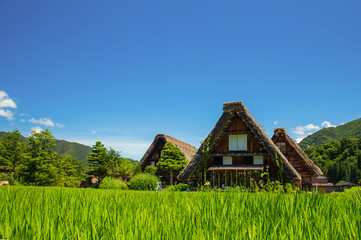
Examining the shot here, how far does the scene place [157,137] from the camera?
32688 mm

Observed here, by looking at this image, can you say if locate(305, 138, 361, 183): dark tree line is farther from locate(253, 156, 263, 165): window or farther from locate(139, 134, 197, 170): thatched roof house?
locate(253, 156, 263, 165): window

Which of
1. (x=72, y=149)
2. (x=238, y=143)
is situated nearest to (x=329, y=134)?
(x=238, y=143)

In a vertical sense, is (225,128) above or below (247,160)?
above

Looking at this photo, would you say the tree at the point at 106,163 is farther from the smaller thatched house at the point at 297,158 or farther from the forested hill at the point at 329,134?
the forested hill at the point at 329,134

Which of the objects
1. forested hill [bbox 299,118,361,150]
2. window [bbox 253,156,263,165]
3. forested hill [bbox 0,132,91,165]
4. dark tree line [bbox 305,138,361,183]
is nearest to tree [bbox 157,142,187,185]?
window [bbox 253,156,263,165]

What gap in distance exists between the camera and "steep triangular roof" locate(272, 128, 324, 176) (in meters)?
21.5

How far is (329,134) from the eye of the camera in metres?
118

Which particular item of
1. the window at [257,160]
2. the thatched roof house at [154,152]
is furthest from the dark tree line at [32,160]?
the window at [257,160]

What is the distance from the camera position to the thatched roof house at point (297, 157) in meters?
21.8

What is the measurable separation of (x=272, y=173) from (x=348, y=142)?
74.3m

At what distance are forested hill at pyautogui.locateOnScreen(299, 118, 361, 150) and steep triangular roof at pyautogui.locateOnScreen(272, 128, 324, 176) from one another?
3966 inches

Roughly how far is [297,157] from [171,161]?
42.3ft

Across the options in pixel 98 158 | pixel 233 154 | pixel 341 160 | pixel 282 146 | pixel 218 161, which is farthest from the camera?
pixel 341 160

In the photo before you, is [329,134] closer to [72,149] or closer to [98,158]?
[98,158]
